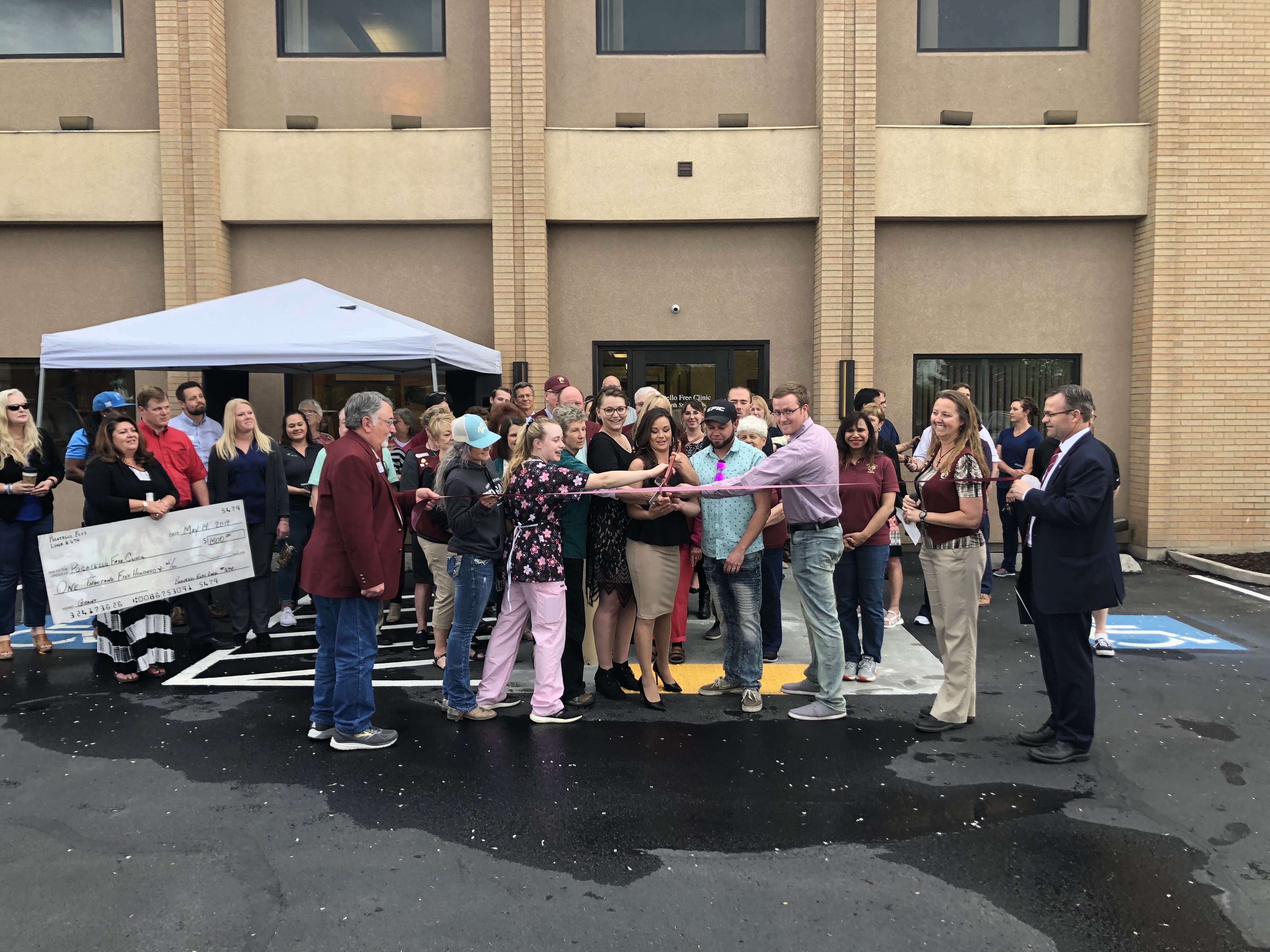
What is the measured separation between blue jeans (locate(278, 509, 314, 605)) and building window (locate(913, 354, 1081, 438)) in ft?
26.8

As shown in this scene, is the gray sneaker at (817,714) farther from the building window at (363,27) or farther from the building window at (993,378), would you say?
the building window at (363,27)

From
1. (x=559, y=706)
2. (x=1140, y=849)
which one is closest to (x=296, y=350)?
(x=559, y=706)

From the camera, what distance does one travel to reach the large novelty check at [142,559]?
6039 mm

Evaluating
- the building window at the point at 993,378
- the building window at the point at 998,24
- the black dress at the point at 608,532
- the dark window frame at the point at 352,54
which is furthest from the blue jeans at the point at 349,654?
the building window at the point at 998,24

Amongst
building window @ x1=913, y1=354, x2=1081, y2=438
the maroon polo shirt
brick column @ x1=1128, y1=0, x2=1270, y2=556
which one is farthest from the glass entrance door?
the maroon polo shirt

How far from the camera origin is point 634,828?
4.00 m

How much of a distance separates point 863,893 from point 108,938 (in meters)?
2.89

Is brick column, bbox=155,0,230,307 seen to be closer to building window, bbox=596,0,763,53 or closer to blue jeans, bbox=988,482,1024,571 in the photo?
building window, bbox=596,0,763,53

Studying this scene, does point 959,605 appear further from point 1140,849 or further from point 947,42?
point 947,42

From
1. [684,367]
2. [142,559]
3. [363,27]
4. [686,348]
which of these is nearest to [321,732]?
[142,559]

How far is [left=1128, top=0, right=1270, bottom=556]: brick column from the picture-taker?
11.2 metres

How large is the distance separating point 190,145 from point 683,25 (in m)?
6.91

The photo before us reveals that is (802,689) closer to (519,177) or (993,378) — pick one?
(993,378)

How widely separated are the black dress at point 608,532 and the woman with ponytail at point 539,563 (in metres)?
0.22
